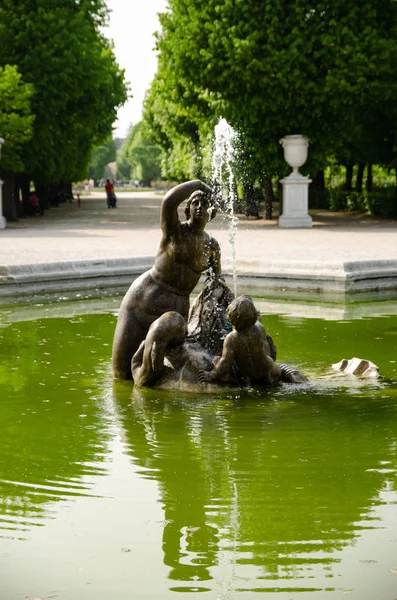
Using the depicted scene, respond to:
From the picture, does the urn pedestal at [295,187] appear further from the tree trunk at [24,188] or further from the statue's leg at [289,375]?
the statue's leg at [289,375]

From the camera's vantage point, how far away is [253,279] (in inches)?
657

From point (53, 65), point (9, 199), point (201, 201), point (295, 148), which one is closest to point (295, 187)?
point (295, 148)

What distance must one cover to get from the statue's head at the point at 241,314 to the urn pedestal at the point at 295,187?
24192 mm

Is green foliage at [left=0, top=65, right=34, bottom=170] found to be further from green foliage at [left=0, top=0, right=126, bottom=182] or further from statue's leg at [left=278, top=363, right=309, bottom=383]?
statue's leg at [left=278, top=363, right=309, bottom=383]

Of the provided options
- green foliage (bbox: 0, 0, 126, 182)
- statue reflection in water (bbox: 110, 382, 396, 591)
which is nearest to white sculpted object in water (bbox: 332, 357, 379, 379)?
statue reflection in water (bbox: 110, 382, 396, 591)

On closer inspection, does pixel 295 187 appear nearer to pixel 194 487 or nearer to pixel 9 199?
pixel 9 199

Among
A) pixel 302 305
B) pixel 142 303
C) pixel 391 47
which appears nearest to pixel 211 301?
pixel 142 303

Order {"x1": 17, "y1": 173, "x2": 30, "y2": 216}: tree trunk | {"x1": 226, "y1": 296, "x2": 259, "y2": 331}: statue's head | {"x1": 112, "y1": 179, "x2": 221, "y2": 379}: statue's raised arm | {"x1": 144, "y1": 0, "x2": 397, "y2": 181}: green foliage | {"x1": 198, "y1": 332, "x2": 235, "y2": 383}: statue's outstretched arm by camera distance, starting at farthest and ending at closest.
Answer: {"x1": 17, "y1": 173, "x2": 30, "y2": 216}: tree trunk, {"x1": 144, "y1": 0, "x2": 397, "y2": 181}: green foliage, {"x1": 112, "y1": 179, "x2": 221, "y2": 379}: statue's raised arm, {"x1": 198, "y1": 332, "x2": 235, "y2": 383}: statue's outstretched arm, {"x1": 226, "y1": 296, "x2": 259, "y2": 331}: statue's head

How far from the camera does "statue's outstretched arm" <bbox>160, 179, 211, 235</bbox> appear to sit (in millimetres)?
8917

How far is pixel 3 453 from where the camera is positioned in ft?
24.4

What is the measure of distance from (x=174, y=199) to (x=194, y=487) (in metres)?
3.04

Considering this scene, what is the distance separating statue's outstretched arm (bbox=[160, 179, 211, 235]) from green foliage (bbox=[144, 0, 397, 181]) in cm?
2187

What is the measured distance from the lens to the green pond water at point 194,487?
520 centimetres

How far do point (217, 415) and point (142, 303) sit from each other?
149cm
